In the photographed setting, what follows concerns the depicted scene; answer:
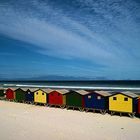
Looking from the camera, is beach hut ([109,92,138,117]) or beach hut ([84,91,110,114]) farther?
beach hut ([84,91,110,114])

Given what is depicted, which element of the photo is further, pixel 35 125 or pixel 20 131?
pixel 35 125

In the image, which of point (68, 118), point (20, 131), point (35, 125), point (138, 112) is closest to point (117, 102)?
point (138, 112)

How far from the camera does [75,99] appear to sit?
32781mm

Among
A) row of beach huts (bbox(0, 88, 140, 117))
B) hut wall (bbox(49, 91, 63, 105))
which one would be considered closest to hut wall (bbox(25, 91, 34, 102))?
row of beach huts (bbox(0, 88, 140, 117))

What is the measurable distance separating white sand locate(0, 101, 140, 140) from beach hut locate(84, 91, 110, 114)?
1368 mm

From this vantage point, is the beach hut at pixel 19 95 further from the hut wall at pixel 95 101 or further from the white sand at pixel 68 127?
the hut wall at pixel 95 101

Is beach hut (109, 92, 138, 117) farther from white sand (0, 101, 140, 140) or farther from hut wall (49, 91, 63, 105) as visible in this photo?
hut wall (49, 91, 63, 105)

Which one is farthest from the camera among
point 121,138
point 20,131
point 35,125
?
point 35,125

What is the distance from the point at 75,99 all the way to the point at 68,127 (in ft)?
34.2

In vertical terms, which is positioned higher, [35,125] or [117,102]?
[117,102]

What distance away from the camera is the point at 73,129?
21.7 metres

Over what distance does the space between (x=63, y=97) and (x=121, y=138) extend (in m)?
16.2

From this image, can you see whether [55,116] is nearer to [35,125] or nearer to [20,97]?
[35,125]

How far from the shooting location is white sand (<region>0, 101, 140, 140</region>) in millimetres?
19406
